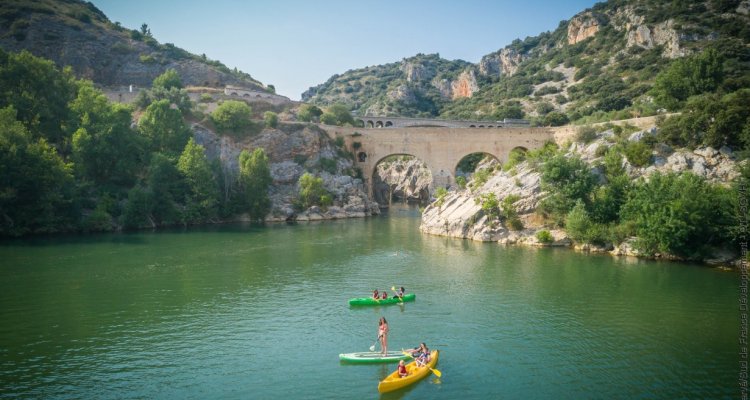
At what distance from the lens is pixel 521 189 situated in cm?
4322

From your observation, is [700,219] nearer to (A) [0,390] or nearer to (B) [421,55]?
(A) [0,390]

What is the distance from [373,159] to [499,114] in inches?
1406

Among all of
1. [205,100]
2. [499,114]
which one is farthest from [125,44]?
[499,114]

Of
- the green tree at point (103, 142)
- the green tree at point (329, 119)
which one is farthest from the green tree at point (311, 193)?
the green tree at point (103, 142)

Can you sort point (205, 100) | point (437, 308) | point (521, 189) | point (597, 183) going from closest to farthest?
point (437, 308), point (597, 183), point (521, 189), point (205, 100)

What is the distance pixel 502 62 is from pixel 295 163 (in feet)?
287

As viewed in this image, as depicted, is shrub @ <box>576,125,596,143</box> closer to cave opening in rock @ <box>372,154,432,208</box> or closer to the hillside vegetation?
the hillside vegetation

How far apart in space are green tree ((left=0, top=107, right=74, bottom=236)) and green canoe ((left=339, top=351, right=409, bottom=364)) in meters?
37.2

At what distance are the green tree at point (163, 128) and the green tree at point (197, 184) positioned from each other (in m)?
4.38

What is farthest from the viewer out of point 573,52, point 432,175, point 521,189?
point 573,52

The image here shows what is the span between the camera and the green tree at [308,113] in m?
76.0

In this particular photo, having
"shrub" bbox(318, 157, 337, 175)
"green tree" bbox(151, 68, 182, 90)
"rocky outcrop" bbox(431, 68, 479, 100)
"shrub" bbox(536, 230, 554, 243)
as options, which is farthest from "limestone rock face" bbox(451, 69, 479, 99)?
"shrub" bbox(536, 230, 554, 243)

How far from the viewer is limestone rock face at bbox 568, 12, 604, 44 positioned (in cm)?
10969

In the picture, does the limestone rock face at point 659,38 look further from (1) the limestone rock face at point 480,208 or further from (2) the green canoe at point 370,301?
(2) the green canoe at point 370,301
